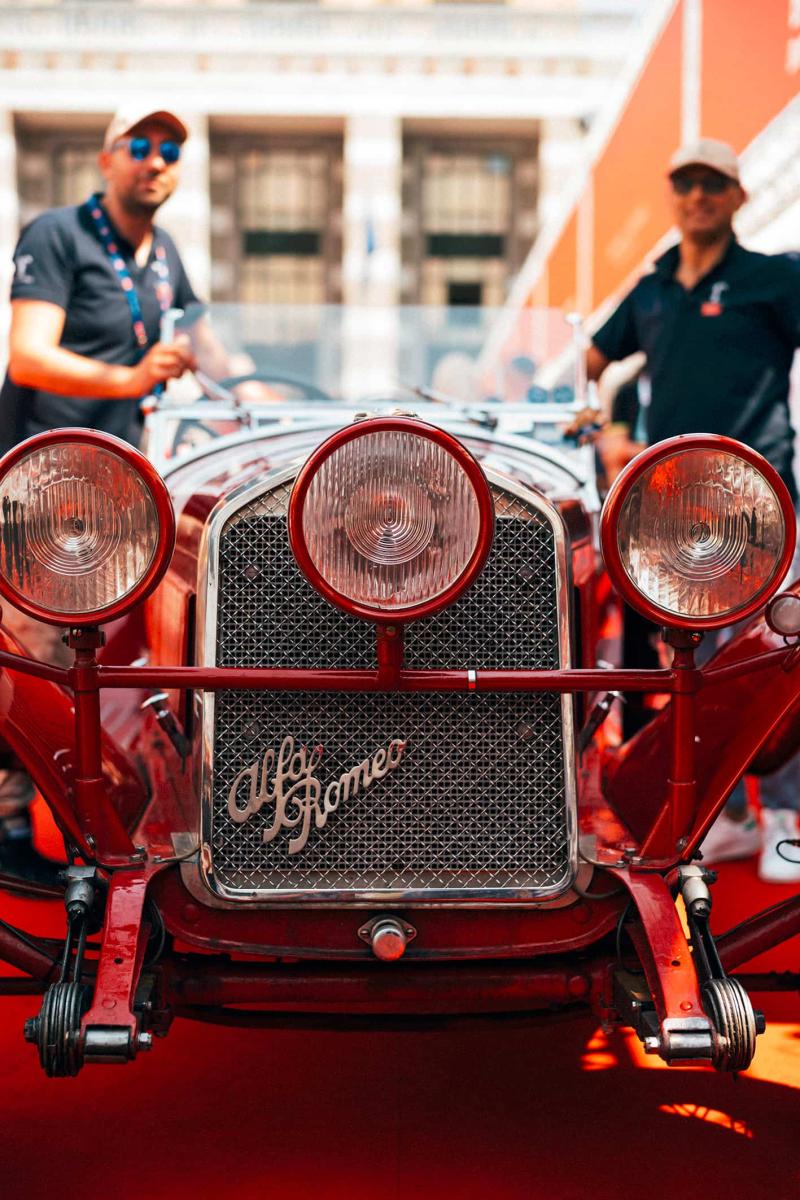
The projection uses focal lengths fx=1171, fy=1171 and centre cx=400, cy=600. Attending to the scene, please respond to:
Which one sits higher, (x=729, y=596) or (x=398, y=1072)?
(x=729, y=596)

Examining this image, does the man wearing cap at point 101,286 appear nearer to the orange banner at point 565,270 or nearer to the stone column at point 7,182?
the orange banner at point 565,270

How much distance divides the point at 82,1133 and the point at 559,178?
45.8ft

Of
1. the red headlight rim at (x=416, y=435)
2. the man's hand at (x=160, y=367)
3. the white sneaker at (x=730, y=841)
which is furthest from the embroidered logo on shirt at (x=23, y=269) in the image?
the white sneaker at (x=730, y=841)

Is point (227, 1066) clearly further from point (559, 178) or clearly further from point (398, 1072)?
point (559, 178)

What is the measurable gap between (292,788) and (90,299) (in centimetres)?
212

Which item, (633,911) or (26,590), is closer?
(26,590)

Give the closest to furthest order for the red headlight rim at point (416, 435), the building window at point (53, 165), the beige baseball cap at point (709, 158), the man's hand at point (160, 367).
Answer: the red headlight rim at point (416, 435), the man's hand at point (160, 367), the beige baseball cap at point (709, 158), the building window at point (53, 165)

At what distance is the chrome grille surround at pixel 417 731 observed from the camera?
185 centimetres

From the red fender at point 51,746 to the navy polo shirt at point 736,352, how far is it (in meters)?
2.14

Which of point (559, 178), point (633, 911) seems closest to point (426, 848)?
point (633, 911)

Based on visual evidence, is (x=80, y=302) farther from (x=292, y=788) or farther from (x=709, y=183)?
(x=292, y=788)

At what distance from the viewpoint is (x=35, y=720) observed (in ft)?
6.54

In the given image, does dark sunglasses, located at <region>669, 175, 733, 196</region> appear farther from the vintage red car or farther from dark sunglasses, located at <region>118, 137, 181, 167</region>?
the vintage red car

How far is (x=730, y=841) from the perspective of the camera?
11.8 feet
